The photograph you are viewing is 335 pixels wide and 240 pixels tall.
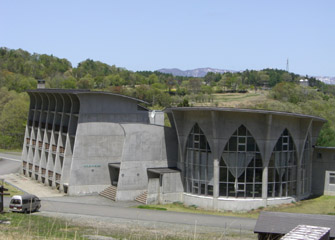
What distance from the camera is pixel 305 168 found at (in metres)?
46.1

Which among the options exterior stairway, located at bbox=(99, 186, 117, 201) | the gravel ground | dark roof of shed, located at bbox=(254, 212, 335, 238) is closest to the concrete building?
exterior stairway, located at bbox=(99, 186, 117, 201)

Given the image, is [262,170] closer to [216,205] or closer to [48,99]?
[216,205]

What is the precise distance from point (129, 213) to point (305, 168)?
1779 centimetres

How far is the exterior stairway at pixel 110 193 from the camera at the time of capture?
45.7 metres

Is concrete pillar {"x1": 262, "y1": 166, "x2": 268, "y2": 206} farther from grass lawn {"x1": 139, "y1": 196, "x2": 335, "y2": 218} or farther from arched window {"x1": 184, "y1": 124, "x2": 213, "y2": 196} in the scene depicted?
arched window {"x1": 184, "y1": 124, "x2": 213, "y2": 196}

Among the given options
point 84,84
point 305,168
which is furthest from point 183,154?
point 84,84

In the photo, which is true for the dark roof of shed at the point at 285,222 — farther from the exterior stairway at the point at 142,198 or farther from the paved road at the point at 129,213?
the exterior stairway at the point at 142,198

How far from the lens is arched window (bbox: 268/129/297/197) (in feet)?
139

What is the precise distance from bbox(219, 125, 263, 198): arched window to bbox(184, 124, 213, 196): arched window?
4.06ft

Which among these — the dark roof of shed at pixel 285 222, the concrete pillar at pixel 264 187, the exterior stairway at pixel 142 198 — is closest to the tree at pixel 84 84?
the exterior stairway at pixel 142 198

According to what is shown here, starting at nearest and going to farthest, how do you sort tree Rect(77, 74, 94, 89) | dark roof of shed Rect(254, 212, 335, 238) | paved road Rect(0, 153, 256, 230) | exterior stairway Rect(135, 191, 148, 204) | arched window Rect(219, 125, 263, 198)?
dark roof of shed Rect(254, 212, 335, 238), paved road Rect(0, 153, 256, 230), arched window Rect(219, 125, 263, 198), exterior stairway Rect(135, 191, 148, 204), tree Rect(77, 74, 94, 89)

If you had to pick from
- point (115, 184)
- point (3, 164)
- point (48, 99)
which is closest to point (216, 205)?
point (115, 184)

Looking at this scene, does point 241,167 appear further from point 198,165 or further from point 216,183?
point 198,165

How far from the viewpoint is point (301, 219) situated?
85.5ft
